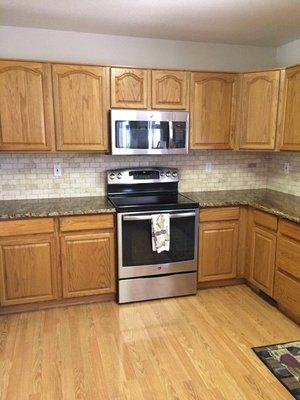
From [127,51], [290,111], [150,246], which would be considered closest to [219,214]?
[150,246]

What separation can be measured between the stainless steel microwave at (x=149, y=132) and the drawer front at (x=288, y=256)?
3.97 ft

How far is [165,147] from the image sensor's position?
304 cm

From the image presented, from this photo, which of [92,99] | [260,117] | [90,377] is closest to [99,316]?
[90,377]

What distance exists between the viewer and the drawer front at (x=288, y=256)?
2547mm

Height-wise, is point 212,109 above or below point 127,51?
below

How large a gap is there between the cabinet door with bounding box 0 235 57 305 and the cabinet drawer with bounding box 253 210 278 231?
1.84 m

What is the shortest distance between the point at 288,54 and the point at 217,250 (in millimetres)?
2192

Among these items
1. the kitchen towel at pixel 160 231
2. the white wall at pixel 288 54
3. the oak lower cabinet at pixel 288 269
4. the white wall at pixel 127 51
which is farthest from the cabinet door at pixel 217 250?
the white wall at pixel 288 54

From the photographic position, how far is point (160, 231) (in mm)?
2873

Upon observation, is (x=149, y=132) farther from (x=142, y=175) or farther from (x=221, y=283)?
(x=221, y=283)

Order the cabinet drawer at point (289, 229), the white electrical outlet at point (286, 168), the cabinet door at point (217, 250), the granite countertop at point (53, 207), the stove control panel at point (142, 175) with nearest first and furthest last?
1. the cabinet drawer at point (289, 229)
2. the granite countertop at point (53, 207)
3. the cabinet door at point (217, 250)
4. the stove control panel at point (142, 175)
5. the white electrical outlet at point (286, 168)

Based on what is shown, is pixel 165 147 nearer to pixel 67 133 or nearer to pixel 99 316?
pixel 67 133

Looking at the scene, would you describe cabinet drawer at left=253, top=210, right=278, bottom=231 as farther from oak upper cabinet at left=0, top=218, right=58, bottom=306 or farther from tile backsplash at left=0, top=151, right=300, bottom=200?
oak upper cabinet at left=0, top=218, right=58, bottom=306

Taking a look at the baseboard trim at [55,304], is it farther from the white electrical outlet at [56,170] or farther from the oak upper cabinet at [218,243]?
the white electrical outlet at [56,170]
